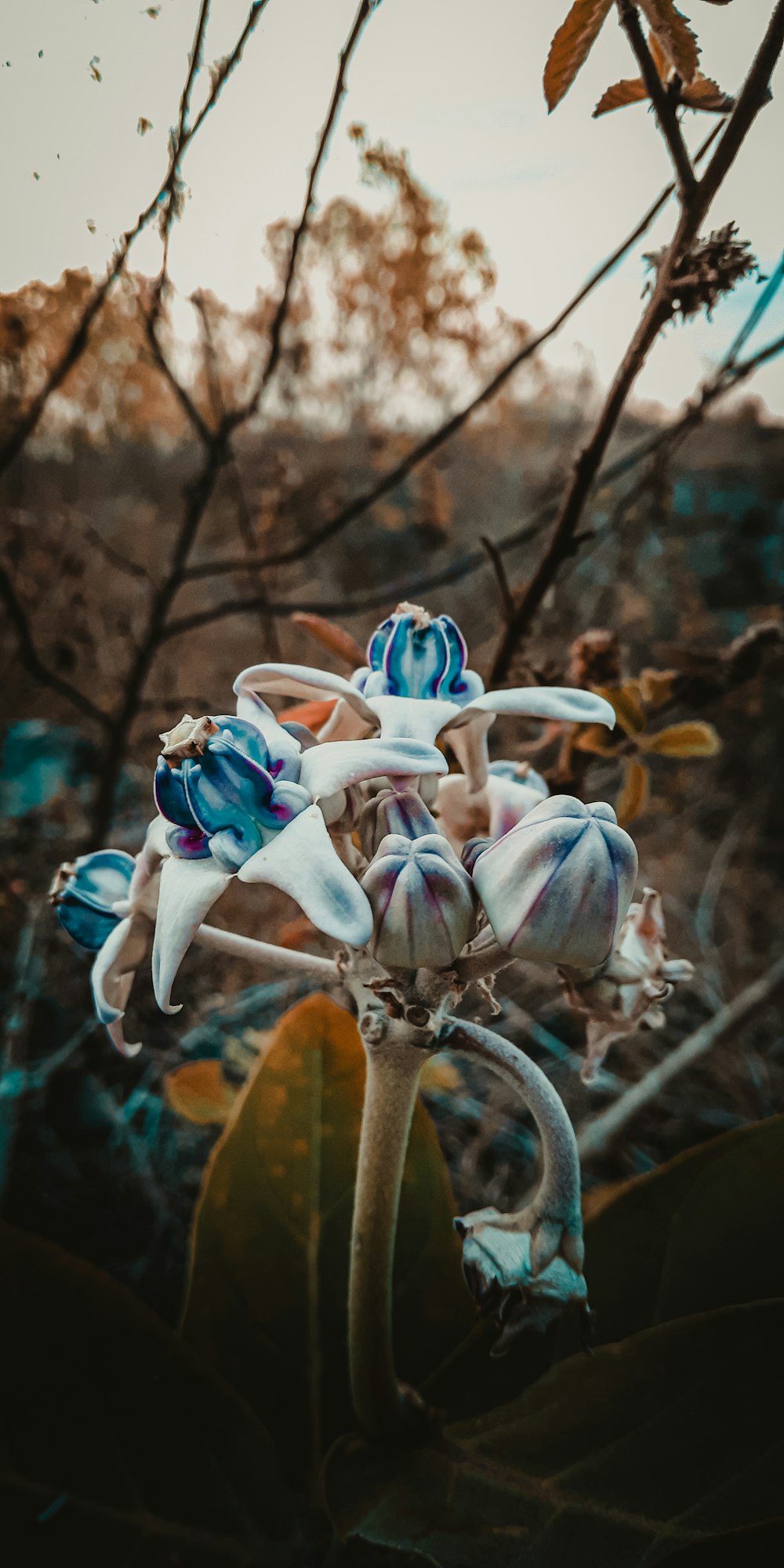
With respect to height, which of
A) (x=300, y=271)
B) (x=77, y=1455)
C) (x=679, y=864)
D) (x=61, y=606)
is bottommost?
(x=77, y=1455)

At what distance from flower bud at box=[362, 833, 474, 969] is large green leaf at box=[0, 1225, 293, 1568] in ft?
0.81

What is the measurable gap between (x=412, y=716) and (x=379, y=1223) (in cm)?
19

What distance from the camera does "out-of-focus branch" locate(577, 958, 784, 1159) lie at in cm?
67

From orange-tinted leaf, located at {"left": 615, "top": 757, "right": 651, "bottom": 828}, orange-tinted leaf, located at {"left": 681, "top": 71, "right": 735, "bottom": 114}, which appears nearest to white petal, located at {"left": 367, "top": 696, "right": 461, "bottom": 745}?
orange-tinted leaf, located at {"left": 615, "top": 757, "right": 651, "bottom": 828}

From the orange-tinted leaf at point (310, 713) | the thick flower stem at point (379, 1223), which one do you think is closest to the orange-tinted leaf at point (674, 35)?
the orange-tinted leaf at point (310, 713)

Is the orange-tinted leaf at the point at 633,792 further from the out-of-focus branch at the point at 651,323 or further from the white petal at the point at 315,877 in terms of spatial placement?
the white petal at the point at 315,877

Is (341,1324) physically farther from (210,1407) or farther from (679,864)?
(679,864)

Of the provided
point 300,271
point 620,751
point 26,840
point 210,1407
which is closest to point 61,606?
point 26,840

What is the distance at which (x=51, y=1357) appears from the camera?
0.39m

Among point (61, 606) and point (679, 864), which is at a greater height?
point (61, 606)

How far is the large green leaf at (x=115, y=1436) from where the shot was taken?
37cm

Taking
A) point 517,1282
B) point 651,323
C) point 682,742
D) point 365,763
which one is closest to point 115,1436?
point 517,1282

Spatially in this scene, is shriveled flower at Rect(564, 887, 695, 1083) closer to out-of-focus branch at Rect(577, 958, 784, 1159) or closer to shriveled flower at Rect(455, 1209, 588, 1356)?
shriveled flower at Rect(455, 1209, 588, 1356)

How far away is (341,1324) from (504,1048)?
0.22m
